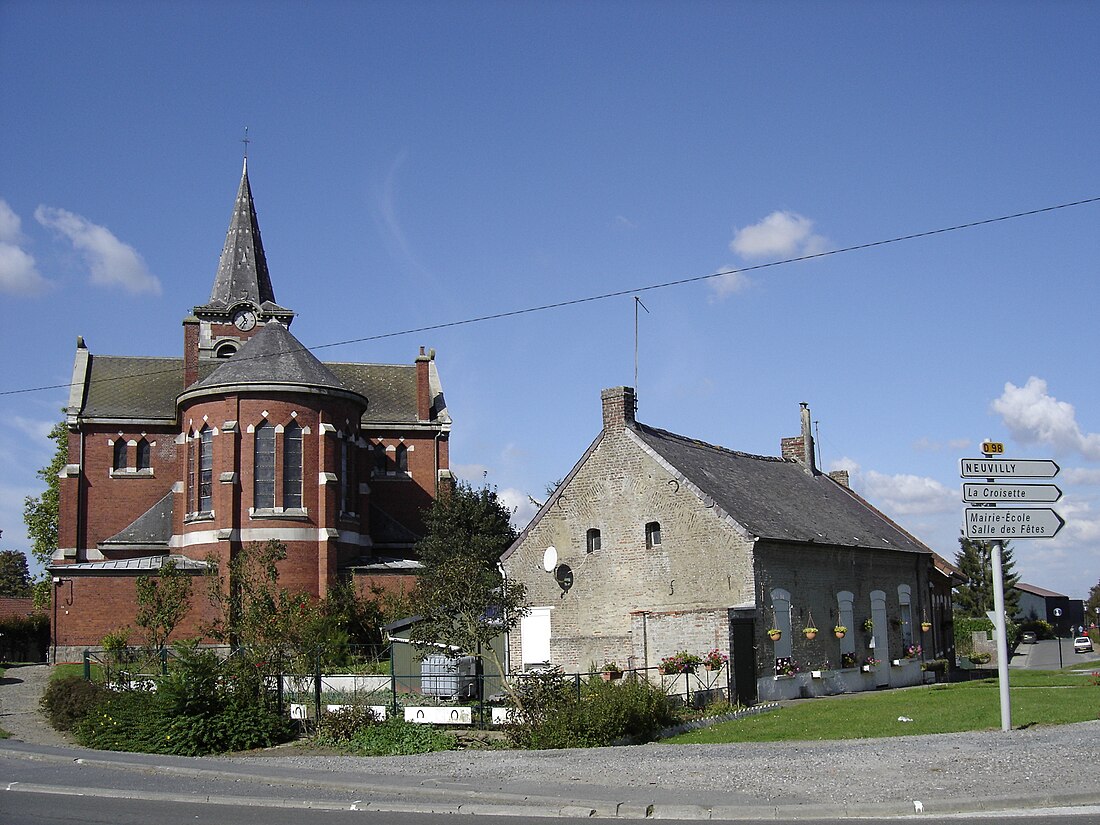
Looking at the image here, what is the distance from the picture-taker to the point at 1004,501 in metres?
17.7

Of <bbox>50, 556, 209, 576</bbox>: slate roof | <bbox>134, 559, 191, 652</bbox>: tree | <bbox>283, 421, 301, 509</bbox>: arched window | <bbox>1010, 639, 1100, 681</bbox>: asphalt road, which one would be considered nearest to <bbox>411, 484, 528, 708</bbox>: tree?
<bbox>134, 559, 191, 652</bbox>: tree

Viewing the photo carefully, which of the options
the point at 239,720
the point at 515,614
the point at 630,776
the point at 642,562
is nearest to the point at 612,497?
the point at 642,562

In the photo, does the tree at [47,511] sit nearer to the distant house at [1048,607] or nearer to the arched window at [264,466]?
the arched window at [264,466]

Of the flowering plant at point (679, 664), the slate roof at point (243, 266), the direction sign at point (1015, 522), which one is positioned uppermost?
the slate roof at point (243, 266)

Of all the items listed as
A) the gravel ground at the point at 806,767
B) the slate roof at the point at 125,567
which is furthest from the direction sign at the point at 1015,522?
the slate roof at the point at 125,567

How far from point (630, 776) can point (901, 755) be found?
3.70m

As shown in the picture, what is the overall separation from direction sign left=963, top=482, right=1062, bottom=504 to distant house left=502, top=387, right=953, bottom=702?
27.4 ft

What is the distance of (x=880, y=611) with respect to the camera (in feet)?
109

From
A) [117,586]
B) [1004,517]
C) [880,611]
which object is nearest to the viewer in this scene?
[1004,517]

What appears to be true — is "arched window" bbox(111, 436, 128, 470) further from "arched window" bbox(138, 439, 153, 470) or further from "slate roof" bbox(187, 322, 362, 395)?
→ "slate roof" bbox(187, 322, 362, 395)

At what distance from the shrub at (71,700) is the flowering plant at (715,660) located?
1304cm

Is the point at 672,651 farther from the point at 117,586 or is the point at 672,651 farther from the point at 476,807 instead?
the point at 117,586

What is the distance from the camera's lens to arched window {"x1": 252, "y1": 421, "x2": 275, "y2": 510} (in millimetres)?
44625

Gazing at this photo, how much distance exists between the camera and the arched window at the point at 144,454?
52.4 m
